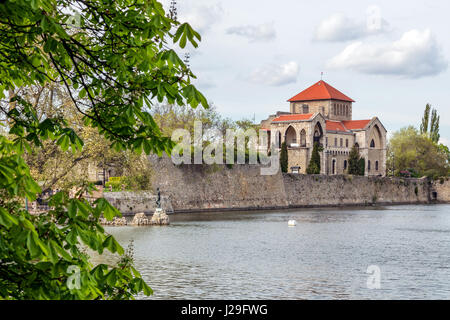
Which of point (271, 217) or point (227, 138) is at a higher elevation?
point (227, 138)

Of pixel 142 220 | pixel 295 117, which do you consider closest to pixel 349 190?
pixel 295 117

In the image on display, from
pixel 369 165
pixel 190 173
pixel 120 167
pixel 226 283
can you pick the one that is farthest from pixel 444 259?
pixel 369 165

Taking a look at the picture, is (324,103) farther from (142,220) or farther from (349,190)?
(142,220)

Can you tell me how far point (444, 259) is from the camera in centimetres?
2075

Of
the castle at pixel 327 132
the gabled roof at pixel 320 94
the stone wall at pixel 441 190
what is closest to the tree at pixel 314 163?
the castle at pixel 327 132

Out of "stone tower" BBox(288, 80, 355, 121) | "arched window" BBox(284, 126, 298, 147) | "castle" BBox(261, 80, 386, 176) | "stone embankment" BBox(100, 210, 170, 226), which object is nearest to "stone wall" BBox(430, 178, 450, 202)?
"castle" BBox(261, 80, 386, 176)

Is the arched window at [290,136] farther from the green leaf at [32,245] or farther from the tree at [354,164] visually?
the green leaf at [32,245]

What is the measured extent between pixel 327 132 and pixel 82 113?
6685 centimetres

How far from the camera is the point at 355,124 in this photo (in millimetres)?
76562

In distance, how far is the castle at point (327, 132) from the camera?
67188 millimetres

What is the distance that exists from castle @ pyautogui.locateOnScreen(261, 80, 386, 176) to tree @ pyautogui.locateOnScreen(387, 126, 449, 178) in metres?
2.16

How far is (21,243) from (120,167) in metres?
17.0
